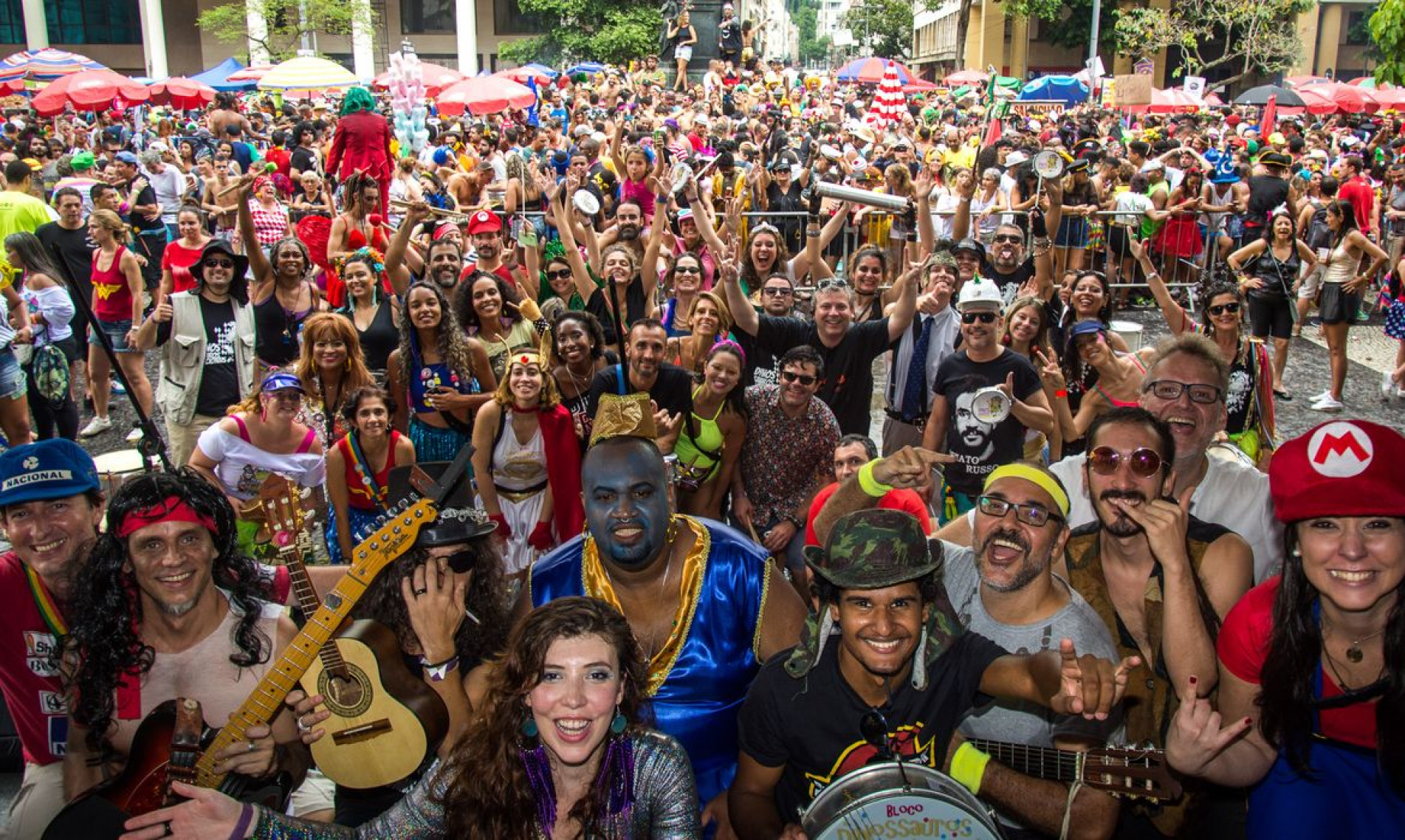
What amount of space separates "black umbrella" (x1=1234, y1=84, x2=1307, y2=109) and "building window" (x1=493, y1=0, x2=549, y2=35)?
136 ft

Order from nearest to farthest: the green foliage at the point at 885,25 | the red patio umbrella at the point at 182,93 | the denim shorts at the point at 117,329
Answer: the denim shorts at the point at 117,329 → the red patio umbrella at the point at 182,93 → the green foliage at the point at 885,25

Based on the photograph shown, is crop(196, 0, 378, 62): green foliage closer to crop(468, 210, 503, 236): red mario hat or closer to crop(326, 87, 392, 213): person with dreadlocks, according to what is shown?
crop(326, 87, 392, 213): person with dreadlocks

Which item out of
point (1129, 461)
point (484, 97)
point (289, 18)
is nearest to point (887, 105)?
point (484, 97)

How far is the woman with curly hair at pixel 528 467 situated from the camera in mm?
5359

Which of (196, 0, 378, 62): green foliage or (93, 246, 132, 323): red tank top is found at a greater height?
(196, 0, 378, 62): green foliage

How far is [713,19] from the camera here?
1421 inches

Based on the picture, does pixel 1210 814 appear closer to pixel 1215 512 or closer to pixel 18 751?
pixel 1215 512

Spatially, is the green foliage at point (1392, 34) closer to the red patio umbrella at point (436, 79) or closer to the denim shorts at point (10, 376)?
the denim shorts at point (10, 376)

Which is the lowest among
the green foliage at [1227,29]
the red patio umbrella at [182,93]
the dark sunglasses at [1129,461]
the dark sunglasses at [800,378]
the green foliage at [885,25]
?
the dark sunglasses at [800,378]

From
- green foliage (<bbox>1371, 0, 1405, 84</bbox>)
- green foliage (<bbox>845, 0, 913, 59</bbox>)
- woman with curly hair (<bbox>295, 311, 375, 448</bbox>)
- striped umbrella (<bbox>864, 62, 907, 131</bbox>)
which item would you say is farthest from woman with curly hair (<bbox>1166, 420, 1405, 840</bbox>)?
green foliage (<bbox>845, 0, 913, 59</bbox>)

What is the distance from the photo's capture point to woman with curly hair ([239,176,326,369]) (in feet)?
24.8

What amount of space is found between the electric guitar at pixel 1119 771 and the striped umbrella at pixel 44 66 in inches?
1250

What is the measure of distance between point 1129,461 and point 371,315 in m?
5.39

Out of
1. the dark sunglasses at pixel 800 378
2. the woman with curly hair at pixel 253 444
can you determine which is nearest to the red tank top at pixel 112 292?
the woman with curly hair at pixel 253 444
